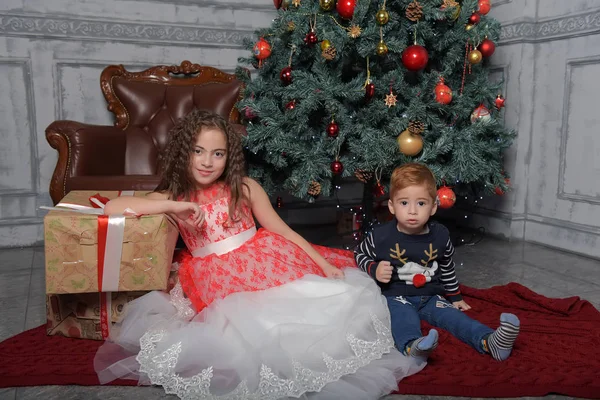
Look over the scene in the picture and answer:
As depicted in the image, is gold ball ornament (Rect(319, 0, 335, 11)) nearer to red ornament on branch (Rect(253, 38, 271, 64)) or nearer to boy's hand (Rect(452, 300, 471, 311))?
red ornament on branch (Rect(253, 38, 271, 64))

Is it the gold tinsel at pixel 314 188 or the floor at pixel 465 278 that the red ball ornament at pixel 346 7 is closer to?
the gold tinsel at pixel 314 188

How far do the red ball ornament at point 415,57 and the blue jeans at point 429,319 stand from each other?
1.22m

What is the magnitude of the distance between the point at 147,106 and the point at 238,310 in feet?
6.90

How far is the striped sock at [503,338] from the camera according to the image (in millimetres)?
1730

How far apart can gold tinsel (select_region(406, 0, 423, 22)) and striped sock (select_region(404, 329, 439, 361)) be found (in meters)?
1.74

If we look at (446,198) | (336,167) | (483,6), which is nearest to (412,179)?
(336,167)

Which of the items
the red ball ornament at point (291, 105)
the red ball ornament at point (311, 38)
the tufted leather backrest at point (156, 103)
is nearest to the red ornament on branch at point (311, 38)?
the red ball ornament at point (311, 38)

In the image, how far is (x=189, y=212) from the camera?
1.96 meters

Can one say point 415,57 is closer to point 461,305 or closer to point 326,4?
point 326,4

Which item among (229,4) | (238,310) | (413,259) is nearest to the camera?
(238,310)

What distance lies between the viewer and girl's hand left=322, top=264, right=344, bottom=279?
206 cm

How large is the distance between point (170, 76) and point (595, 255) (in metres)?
2.85

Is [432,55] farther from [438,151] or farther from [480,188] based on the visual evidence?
[480,188]

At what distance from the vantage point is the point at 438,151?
9.57ft
